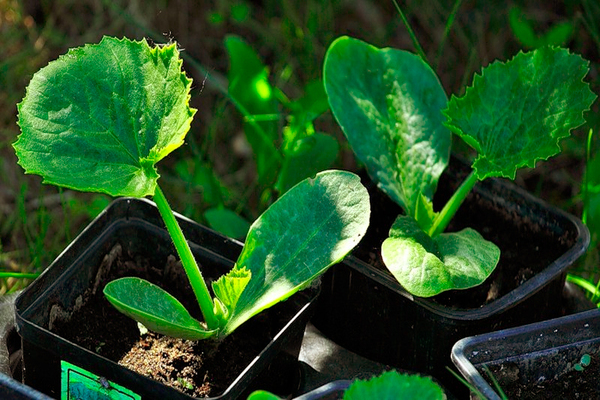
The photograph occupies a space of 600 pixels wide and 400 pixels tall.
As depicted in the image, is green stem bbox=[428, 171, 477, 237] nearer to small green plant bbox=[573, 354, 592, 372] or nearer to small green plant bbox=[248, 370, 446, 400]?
small green plant bbox=[573, 354, 592, 372]

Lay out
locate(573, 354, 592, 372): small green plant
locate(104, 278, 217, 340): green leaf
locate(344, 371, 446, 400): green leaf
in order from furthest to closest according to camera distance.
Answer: locate(573, 354, 592, 372): small green plant, locate(104, 278, 217, 340): green leaf, locate(344, 371, 446, 400): green leaf

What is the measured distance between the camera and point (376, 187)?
1380 mm

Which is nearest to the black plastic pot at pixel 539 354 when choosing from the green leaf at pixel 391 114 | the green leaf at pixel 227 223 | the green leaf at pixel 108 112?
the green leaf at pixel 391 114

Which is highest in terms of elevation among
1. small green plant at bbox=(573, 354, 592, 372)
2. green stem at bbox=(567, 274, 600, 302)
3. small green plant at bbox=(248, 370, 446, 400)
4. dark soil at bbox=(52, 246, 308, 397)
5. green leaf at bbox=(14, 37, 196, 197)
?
green leaf at bbox=(14, 37, 196, 197)

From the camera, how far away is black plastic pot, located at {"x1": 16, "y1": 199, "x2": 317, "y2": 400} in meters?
1.02

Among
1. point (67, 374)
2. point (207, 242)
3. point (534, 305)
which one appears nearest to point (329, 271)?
point (207, 242)

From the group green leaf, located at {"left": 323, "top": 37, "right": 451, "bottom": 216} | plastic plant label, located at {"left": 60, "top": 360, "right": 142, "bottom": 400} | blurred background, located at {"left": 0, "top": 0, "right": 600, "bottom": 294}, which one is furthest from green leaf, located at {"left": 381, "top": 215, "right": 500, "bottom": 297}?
blurred background, located at {"left": 0, "top": 0, "right": 600, "bottom": 294}

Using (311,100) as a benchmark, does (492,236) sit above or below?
below

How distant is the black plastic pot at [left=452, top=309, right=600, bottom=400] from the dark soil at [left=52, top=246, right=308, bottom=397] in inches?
9.1

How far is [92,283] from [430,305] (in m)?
0.43

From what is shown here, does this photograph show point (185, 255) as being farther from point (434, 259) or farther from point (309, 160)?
point (309, 160)

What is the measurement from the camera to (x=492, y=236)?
4.57ft

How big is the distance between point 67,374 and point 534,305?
0.60 metres

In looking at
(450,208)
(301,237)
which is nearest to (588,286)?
(450,208)
